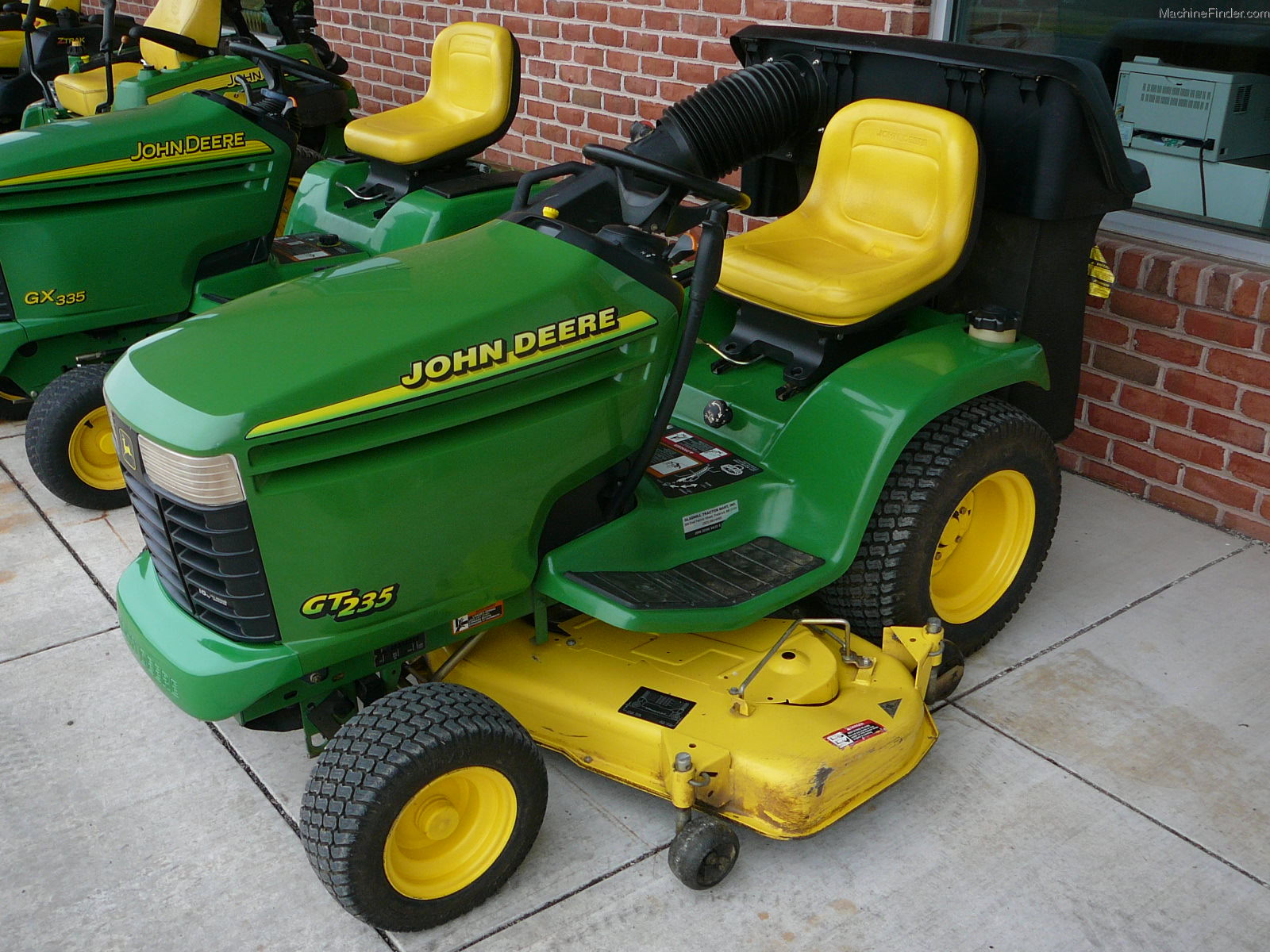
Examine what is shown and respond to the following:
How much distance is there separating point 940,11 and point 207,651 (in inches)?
108

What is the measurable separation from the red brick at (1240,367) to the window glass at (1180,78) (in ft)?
1.12

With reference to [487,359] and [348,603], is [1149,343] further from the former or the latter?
[348,603]

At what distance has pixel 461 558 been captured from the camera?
83.7 inches

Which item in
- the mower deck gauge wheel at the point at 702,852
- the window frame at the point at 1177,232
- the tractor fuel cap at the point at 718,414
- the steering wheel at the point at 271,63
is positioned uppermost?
the steering wheel at the point at 271,63

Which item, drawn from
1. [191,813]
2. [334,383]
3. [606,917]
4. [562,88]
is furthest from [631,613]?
[562,88]

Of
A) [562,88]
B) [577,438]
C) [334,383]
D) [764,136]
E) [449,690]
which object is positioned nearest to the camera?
[334,383]

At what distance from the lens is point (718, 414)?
2.74 metres

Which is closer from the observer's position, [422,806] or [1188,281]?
[422,806]

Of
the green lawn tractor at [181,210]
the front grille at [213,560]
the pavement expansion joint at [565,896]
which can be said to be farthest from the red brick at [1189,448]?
the front grille at [213,560]

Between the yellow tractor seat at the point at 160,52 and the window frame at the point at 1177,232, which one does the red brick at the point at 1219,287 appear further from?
the yellow tractor seat at the point at 160,52

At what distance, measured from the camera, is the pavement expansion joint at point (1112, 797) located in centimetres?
219

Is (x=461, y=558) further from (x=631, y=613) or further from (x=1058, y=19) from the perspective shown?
(x=1058, y=19)

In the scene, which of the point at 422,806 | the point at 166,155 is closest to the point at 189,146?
the point at 166,155

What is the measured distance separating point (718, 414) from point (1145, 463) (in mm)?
1466
